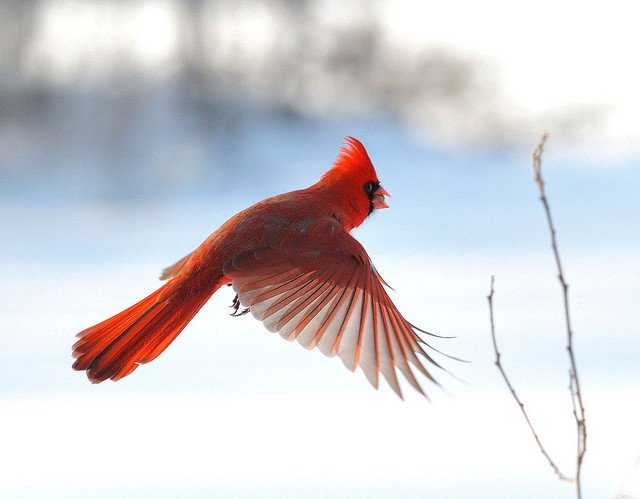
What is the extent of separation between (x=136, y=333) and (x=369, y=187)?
0.57m

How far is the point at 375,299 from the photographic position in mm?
1414

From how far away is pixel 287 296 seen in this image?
4.41 ft

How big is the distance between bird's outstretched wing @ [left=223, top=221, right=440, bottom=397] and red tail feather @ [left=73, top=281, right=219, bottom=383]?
0.11 metres

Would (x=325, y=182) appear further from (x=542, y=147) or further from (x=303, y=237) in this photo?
(x=542, y=147)

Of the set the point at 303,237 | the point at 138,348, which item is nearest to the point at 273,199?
the point at 303,237

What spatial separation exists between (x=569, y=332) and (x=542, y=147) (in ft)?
0.62

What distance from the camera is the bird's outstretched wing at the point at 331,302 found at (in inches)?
49.5

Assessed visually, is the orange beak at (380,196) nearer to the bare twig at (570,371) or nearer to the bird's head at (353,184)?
the bird's head at (353,184)

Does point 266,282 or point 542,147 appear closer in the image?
point 542,147

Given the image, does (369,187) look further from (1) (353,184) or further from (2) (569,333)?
(2) (569,333)

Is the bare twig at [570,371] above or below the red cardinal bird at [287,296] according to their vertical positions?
below

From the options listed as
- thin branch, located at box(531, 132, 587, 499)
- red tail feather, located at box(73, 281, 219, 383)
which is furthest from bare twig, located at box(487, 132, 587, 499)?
red tail feather, located at box(73, 281, 219, 383)

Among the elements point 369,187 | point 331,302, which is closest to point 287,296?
point 331,302

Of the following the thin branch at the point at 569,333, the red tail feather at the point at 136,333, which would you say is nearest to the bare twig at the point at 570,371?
the thin branch at the point at 569,333
